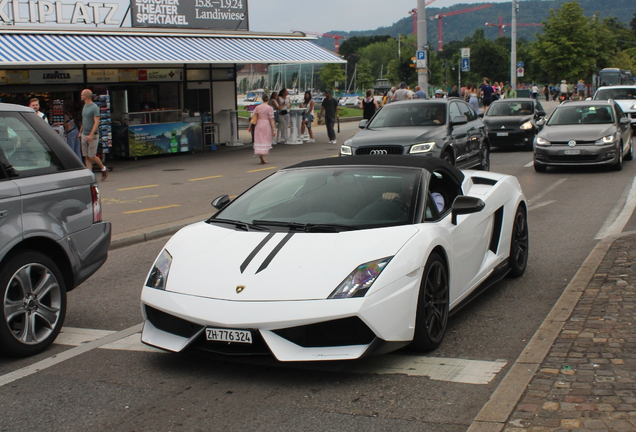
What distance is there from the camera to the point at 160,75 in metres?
23.3

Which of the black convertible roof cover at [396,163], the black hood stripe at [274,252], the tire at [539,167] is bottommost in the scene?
the tire at [539,167]

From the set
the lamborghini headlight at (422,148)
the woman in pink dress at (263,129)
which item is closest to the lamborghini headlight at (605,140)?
the lamborghini headlight at (422,148)

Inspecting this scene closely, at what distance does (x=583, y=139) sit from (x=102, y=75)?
41.9ft

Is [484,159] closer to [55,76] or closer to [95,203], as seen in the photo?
[55,76]

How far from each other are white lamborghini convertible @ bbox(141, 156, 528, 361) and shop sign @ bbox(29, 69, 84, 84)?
15310 mm

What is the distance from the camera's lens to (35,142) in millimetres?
5883

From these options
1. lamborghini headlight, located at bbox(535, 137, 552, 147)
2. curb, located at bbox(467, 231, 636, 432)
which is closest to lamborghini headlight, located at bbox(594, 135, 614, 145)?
lamborghini headlight, located at bbox(535, 137, 552, 147)

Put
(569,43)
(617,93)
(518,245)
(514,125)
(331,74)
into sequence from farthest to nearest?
(331,74), (569,43), (617,93), (514,125), (518,245)

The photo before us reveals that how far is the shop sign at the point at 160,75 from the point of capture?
74.7 ft

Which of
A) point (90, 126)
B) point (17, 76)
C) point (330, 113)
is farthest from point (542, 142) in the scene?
point (17, 76)

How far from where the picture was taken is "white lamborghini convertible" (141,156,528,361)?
15.2 ft

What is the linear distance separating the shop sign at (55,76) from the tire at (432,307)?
1698 cm

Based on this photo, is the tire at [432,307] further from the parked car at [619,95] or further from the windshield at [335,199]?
the parked car at [619,95]

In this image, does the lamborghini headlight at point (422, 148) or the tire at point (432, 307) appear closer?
the tire at point (432, 307)
